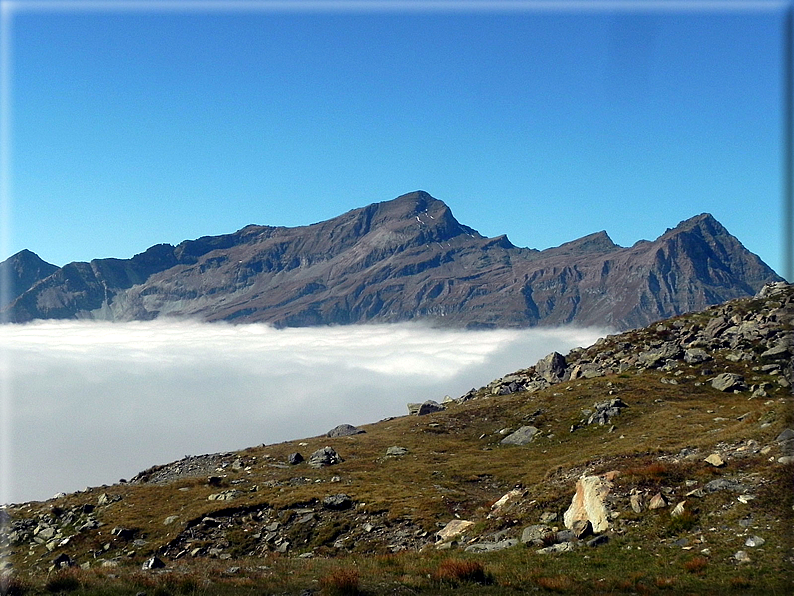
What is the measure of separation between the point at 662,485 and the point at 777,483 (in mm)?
4877

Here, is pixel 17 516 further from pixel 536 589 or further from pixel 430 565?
pixel 536 589

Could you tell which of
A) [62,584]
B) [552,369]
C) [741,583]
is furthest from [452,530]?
[552,369]

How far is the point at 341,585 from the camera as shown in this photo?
834 inches

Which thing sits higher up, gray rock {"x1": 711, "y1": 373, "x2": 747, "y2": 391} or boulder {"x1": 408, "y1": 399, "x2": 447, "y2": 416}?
gray rock {"x1": 711, "y1": 373, "x2": 747, "y2": 391}

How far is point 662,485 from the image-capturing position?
98.6 ft

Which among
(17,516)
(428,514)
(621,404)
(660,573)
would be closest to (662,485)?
(660,573)

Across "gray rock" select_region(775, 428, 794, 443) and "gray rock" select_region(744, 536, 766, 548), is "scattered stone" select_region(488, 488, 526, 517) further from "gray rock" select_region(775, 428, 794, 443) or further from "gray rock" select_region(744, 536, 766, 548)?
"gray rock" select_region(744, 536, 766, 548)

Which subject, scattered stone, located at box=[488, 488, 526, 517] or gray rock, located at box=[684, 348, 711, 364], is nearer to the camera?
scattered stone, located at box=[488, 488, 526, 517]

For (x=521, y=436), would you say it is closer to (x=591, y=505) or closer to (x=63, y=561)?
(x=591, y=505)

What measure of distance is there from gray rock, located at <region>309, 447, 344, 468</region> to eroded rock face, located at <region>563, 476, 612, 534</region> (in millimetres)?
42921

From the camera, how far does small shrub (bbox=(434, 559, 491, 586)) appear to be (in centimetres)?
2252

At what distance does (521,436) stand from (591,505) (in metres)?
47.4

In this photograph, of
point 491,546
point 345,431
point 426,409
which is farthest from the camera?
point 426,409

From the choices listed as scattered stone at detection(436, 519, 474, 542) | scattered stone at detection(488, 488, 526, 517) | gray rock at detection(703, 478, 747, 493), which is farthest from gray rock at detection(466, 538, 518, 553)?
gray rock at detection(703, 478, 747, 493)
